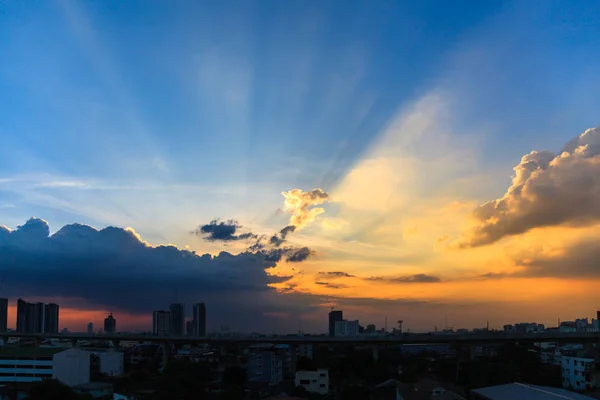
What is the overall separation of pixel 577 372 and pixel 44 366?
3529 cm

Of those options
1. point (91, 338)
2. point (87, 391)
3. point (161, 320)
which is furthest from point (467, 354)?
point (161, 320)

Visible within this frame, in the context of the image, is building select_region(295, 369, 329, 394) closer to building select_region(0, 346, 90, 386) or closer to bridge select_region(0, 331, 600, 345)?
building select_region(0, 346, 90, 386)

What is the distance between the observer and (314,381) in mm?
29234

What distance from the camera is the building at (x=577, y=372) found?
30.5m

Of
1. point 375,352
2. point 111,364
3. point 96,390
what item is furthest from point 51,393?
point 375,352

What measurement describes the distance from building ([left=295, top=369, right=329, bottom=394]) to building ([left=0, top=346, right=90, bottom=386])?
16433mm

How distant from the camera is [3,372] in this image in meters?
35.8

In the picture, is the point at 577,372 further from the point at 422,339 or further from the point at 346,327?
the point at 346,327

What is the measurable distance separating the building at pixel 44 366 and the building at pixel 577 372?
3172cm

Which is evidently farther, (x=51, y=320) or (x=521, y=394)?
(x=51, y=320)

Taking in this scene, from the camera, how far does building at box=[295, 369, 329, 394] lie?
1143 inches

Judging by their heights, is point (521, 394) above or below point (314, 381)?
above

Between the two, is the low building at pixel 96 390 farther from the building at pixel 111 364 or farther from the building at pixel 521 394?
the building at pixel 521 394

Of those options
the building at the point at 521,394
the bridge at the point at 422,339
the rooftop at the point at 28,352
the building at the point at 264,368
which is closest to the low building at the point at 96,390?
the rooftop at the point at 28,352
